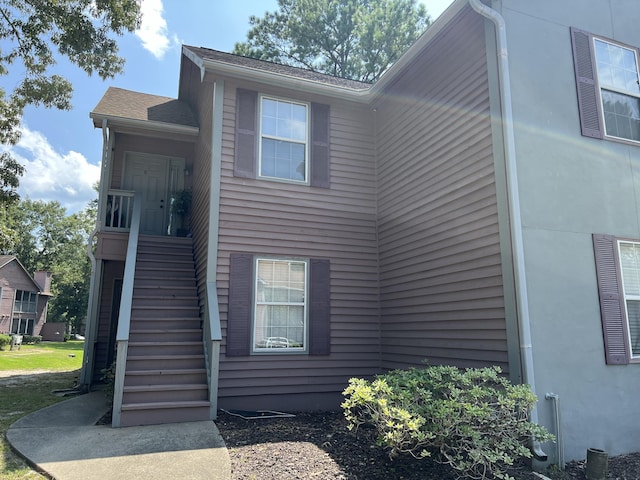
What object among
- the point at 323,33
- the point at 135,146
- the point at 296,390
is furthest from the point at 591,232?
the point at 323,33

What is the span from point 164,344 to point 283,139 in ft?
11.9

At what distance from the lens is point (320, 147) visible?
7.45 m

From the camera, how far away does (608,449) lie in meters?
4.70

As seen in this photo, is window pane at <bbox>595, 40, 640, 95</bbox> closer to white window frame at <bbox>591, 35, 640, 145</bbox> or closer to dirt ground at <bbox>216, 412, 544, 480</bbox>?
white window frame at <bbox>591, 35, 640, 145</bbox>

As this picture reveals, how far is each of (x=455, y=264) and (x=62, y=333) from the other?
1408 inches

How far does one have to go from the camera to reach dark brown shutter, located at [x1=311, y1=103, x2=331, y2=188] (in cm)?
734

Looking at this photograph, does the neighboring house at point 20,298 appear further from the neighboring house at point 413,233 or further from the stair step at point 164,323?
the stair step at point 164,323

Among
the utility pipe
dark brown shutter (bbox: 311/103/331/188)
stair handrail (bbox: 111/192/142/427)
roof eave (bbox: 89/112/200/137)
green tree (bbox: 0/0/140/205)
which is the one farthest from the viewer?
green tree (bbox: 0/0/140/205)

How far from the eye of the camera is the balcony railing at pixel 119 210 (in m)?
8.67

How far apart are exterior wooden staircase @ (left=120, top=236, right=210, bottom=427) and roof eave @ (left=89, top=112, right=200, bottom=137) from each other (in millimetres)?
2175

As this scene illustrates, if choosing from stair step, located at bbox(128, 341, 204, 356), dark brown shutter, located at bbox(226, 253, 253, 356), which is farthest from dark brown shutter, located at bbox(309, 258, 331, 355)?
stair step, located at bbox(128, 341, 204, 356)

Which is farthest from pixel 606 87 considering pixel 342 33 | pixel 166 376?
pixel 342 33

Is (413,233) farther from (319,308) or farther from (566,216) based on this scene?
(566,216)

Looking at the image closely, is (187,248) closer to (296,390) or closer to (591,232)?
(296,390)
